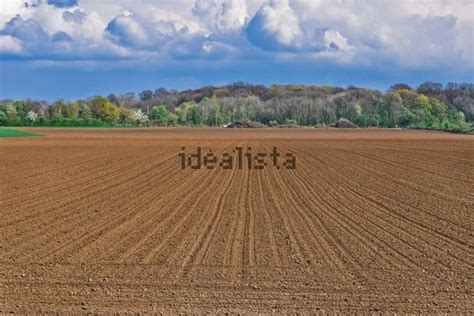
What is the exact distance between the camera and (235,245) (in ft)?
35.3

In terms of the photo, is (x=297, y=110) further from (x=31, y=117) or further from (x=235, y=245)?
(x=235, y=245)

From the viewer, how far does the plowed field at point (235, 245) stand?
8.12 meters

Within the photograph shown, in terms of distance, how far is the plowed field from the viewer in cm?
812

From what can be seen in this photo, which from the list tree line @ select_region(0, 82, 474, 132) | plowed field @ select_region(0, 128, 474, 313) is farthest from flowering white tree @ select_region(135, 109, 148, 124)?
plowed field @ select_region(0, 128, 474, 313)

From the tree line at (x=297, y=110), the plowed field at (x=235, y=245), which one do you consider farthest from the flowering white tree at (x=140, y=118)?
the plowed field at (x=235, y=245)

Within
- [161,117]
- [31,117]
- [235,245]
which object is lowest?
[235,245]

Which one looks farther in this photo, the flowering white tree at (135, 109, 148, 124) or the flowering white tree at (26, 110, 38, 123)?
the flowering white tree at (135, 109, 148, 124)

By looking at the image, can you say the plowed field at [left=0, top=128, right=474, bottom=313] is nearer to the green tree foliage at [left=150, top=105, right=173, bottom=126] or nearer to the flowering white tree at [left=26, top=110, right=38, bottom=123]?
the flowering white tree at [left=26, top=110, right=38, bottom=123]

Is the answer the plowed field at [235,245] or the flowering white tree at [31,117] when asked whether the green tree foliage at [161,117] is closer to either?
the flowering white tree at [31,117]

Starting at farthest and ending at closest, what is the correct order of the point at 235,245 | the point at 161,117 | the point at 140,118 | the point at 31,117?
the point at 161,117 → the point at 140,118 → the point at 31,117 → the point at 235,245

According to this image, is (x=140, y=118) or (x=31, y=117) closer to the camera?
(x=31, y=117)

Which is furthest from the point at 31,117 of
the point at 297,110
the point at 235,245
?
the point at 235,245

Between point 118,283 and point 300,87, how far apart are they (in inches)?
6481

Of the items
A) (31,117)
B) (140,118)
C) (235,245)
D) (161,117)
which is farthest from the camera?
(161,117)
